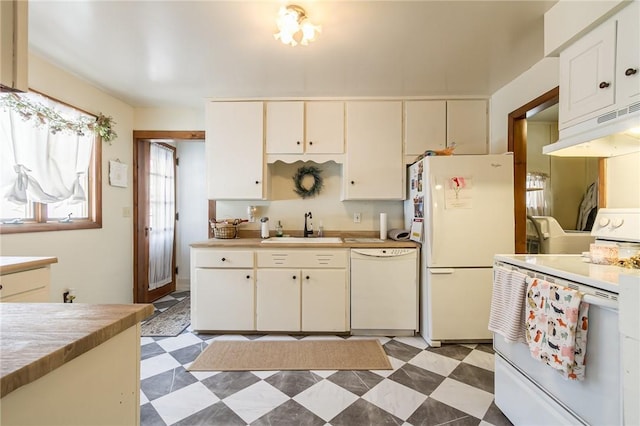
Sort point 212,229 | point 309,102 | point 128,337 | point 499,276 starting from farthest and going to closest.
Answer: point 212,229, point 309,102, point 499,276, point 128,337

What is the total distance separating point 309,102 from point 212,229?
175 centimetres

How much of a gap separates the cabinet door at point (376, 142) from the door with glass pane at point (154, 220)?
2477 millimetres

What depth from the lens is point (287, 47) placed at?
2.05 m

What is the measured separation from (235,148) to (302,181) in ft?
2.64

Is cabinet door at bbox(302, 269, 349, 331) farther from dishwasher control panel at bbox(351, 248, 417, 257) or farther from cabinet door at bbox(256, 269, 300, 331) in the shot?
dishwasher control panel at bbox(351, 248, 417, 257)

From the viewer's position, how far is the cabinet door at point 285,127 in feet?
9.55

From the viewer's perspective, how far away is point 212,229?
3.17m

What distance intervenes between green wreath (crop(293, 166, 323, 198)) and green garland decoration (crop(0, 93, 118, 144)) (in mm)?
1892

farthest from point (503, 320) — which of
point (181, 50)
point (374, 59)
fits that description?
point (181, 50)

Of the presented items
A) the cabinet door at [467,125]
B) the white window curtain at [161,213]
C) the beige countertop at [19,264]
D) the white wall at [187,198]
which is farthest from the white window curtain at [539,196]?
the white window curtain at [161,213]

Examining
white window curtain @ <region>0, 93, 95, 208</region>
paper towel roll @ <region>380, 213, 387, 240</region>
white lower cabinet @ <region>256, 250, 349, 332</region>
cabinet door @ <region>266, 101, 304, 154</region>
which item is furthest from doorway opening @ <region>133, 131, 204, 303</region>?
paper towel roll @ <region>380, 213, 387, 240</region>

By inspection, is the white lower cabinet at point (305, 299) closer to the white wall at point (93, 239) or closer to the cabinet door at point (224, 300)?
the cabinet door at point (224, 300)

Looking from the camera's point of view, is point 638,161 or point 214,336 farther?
point 214,336

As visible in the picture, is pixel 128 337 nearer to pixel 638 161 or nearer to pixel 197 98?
pixel 638 161
